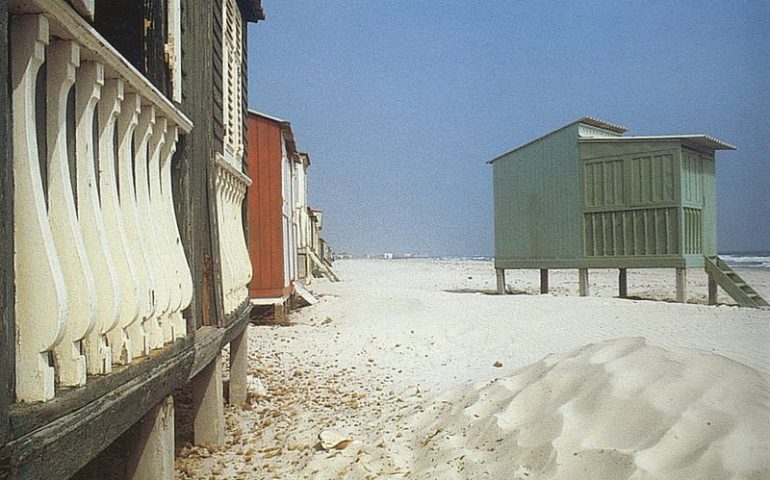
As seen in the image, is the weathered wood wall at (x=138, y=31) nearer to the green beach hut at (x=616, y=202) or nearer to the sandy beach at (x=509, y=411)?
the sandy beach at (x=509, y=411)

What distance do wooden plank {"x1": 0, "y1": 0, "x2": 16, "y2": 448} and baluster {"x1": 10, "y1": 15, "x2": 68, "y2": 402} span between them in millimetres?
83

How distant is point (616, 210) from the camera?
1533 cm

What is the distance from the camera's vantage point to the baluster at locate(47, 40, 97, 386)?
1.92 meters

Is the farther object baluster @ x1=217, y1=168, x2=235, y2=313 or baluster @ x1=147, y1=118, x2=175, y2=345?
baluster @ x1=217, y1=168, x2=235, y2=313

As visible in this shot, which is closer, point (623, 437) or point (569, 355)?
point (623, 437)

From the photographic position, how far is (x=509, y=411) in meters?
4.52

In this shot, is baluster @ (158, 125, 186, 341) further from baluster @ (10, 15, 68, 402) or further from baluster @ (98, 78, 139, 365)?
baluster @ (10, 15, 68, 402)

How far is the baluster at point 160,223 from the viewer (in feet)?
9.35

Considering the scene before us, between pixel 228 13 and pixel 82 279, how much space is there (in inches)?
218

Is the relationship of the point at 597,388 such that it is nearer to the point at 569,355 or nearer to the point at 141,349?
the point at 569,355

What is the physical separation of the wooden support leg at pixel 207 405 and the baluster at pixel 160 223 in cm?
185

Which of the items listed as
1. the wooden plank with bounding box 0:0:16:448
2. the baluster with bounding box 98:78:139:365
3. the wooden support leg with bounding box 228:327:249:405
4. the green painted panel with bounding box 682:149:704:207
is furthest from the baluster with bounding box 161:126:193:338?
the green painted panel with bounding box 682:149:704:207

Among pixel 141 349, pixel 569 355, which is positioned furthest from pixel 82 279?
A: pixel 569 355

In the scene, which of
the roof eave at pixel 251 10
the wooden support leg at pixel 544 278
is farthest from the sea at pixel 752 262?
the roof eave at pixel 251 10
